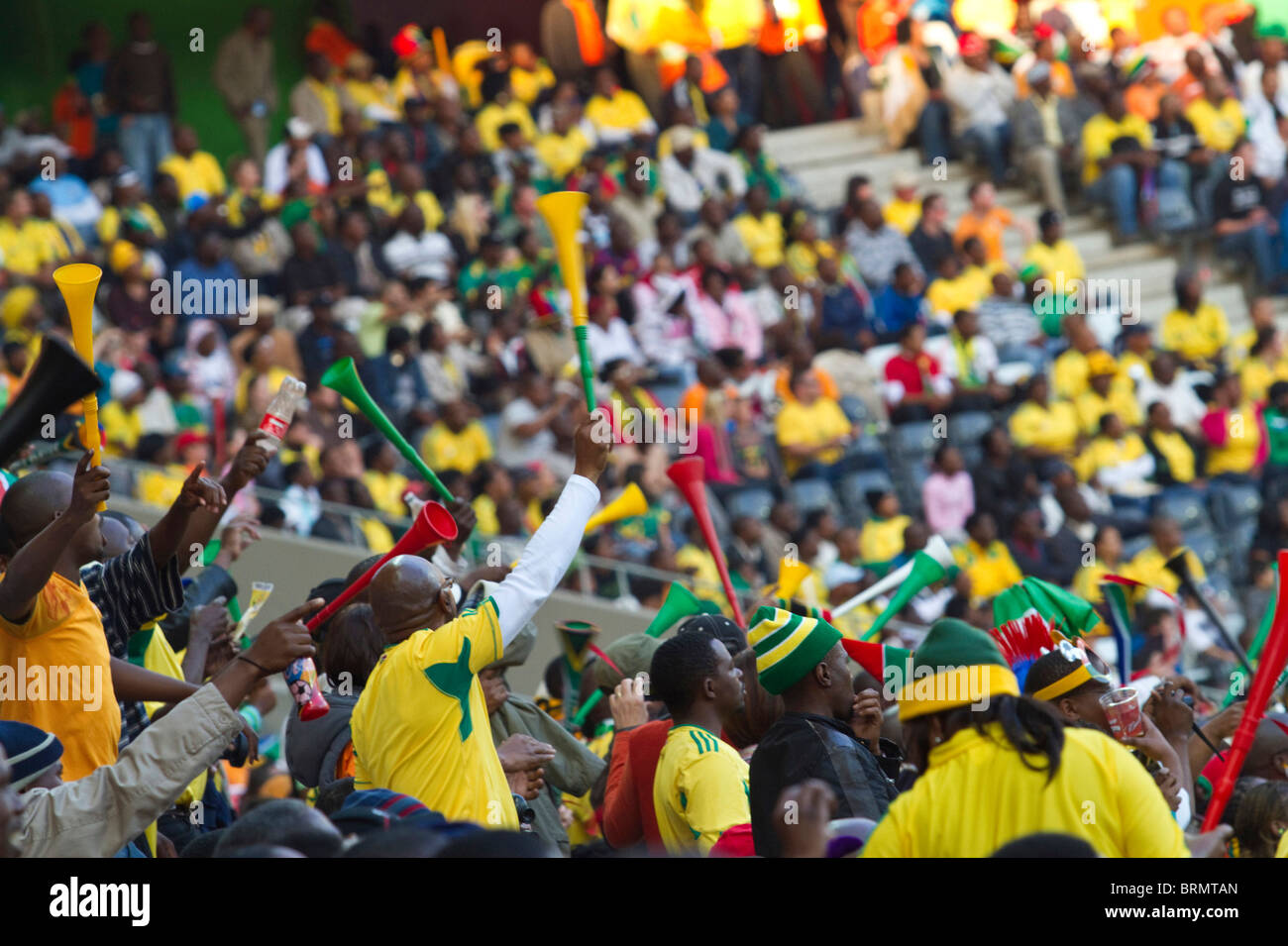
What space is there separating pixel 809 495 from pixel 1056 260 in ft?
13.7

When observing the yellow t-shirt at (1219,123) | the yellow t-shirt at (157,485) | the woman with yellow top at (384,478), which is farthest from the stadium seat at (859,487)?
the yellow t-shirt at (1219,123)

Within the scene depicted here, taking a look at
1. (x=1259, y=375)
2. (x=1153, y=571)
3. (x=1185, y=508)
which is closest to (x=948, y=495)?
(x=1153, y=571)

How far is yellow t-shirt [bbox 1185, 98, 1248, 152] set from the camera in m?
16.1

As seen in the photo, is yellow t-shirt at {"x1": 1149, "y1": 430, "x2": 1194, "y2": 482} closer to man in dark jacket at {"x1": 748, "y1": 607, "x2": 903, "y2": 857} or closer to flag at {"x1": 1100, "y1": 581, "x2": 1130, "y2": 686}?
flag at {"x1": 1100, "y1": 581, "x2": 1130, "y2": 686}

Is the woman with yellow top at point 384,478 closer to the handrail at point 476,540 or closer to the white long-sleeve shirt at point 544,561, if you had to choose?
the handrail at point 476,540

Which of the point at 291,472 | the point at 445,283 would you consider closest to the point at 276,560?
the point at 291,472

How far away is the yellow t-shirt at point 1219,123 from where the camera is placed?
16.1 meters

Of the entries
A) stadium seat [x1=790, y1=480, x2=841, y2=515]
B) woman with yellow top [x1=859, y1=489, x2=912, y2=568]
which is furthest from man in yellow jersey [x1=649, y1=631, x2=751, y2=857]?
stadium seat [x1=790, y1=480, x2=841, y2=515]

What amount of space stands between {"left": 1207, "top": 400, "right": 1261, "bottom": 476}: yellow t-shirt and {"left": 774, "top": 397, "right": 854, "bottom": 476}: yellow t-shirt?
2642mm

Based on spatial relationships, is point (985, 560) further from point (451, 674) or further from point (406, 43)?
point (451, 674)

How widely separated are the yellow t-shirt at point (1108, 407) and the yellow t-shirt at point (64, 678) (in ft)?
31.1

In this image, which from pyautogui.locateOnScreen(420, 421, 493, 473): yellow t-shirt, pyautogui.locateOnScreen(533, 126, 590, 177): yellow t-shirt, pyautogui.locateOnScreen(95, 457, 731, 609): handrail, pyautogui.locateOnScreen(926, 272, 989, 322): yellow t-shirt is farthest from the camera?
Answer: pyautogui.locateOnScreen(533, 126, 590, 177): yellow t-shirt
